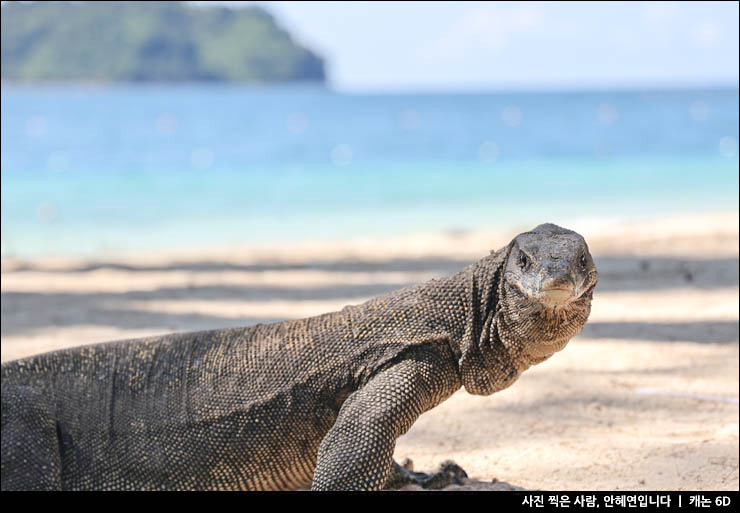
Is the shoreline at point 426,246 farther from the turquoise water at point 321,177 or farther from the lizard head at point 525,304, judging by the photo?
the lizard head at point 525,304

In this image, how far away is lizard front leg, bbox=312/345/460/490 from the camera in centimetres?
373

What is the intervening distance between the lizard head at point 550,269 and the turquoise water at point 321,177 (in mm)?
12464

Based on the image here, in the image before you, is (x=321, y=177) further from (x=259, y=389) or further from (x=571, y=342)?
(x=259, y=389)

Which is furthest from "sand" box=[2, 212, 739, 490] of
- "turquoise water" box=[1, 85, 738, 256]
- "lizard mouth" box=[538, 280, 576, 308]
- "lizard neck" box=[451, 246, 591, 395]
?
"turquoise water" box=[1, 85, 738, 256]

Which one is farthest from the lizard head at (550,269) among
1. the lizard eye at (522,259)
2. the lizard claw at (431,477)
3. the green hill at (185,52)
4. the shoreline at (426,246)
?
the green hill at (185,52)

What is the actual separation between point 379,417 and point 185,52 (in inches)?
5373

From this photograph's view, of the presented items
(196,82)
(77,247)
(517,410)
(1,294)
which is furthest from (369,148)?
(196,82)

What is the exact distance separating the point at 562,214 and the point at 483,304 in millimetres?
18286

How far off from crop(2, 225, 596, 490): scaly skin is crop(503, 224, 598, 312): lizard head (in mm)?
145

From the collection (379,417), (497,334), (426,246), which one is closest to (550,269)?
(497,334)

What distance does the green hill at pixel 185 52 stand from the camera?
10494 centimetres

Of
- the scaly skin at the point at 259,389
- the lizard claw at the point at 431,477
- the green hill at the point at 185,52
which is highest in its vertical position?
the scaly skin at the point at 259,389

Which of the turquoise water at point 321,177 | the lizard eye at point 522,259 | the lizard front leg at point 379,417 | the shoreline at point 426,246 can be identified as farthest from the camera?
the turquoise water at point 321,177

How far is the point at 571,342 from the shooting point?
8.05 m
